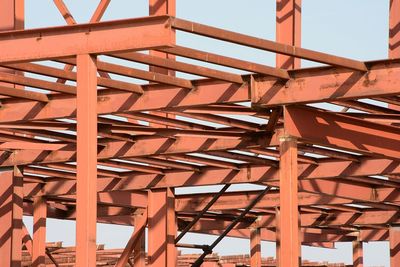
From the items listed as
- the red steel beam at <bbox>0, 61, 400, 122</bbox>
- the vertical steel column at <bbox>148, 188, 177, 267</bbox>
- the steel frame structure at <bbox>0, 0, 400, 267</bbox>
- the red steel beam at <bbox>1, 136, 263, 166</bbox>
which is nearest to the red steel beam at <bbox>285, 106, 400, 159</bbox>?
the steel frame structure at <bbox>0, 0, 400, 267</bbox>

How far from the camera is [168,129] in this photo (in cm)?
2406

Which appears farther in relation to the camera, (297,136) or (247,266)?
(247,266)

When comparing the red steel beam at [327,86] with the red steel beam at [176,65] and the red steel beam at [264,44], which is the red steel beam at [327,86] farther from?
the red steel beam at [176,65]

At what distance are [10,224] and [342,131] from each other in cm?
701

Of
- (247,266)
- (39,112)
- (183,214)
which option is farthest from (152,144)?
(247,266)

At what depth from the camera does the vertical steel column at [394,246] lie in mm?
32662

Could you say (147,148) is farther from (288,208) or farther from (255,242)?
(255,242)

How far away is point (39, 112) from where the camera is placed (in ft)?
73.2

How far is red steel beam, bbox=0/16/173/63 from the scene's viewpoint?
56.2ft

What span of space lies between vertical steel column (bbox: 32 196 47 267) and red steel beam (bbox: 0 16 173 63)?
10.9 meters

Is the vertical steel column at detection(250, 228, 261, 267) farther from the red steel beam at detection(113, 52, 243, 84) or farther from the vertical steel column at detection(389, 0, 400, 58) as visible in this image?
the red steel beam at detection(113, 52, 243, 84)

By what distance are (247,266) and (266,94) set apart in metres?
22.4

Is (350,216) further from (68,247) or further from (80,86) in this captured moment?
(80,86)

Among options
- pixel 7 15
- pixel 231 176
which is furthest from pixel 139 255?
pixel 7 15
